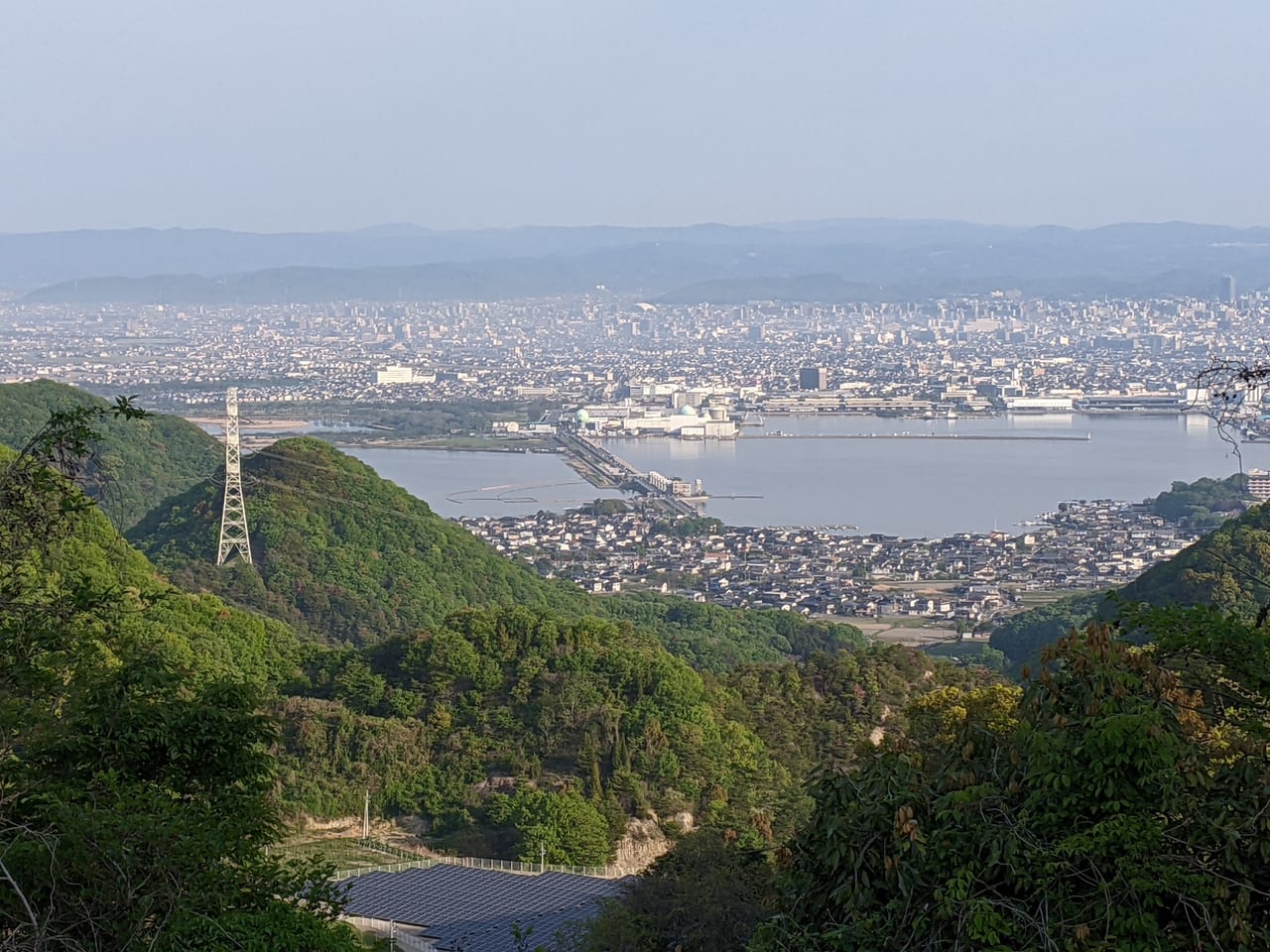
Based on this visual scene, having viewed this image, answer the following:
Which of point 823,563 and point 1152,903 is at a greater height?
point 1152,903

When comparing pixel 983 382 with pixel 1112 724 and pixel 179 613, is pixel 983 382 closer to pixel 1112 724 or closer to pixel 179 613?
pixel 179 613

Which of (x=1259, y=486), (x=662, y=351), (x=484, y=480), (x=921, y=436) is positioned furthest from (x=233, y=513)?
(x=662, y=351)

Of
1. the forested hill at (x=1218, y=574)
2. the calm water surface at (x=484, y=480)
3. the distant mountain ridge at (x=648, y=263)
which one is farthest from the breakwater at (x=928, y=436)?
the distant mountain ridge at (x=648, y=263)

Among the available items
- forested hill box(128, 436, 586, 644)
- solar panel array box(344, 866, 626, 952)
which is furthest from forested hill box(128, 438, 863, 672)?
solar panel array box(344, 866, 626, 952)

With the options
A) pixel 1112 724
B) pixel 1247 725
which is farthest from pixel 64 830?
pixel 1247 725

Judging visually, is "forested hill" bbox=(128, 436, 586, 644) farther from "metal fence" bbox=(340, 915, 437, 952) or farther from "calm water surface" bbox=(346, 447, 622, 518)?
"metal fence" bbox=(340, 915, 437, 952)

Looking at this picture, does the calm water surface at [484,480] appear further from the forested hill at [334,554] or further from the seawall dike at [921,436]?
the forested hill at [334,554]
